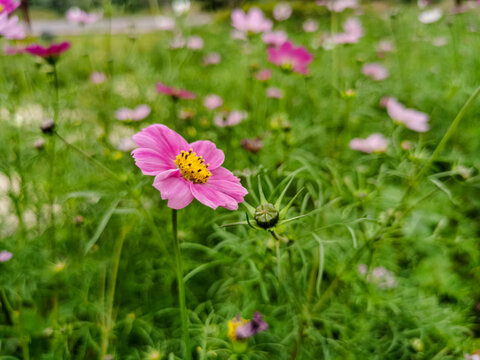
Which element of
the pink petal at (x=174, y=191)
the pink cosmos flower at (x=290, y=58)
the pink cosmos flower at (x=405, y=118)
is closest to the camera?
the pink petal at (x=174, y=191)

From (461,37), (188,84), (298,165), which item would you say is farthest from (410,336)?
(461,37)

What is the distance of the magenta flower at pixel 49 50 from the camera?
0.79m

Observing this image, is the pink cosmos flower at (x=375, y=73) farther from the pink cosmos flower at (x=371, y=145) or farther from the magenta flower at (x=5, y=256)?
the magenta flower at (x=5, y=256)

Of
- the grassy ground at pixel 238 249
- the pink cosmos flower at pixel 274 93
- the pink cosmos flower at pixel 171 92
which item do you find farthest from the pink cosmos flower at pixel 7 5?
the pink cosmos flower at pixel 274 93

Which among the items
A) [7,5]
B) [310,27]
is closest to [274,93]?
[7,5]

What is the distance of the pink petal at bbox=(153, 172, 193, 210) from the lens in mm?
439

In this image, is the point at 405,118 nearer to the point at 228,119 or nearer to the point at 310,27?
the point at 228,119

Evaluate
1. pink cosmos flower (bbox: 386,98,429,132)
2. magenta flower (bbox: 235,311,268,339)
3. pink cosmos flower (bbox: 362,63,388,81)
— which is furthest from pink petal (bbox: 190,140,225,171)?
pink cosmos flower (bbox: 362,63,388,81)

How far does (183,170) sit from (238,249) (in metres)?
0.29

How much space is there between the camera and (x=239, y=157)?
46.5 inches

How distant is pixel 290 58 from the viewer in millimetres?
1156

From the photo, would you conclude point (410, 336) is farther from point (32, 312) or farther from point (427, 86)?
point (427, 86)

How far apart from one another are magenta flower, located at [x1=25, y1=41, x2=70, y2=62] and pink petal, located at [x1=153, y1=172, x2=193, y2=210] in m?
0.53

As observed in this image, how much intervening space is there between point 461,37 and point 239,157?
2.12m
